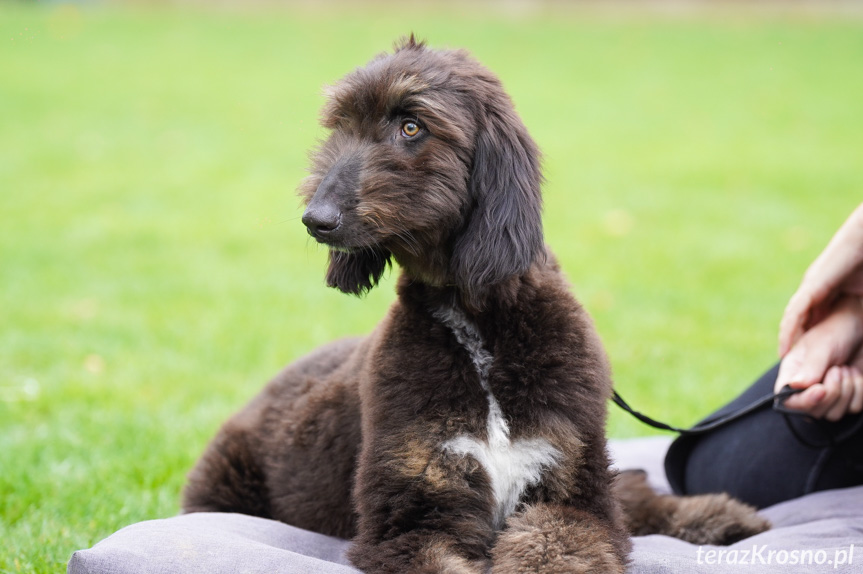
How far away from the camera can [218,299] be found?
25.5ft

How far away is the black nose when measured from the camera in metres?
2.76

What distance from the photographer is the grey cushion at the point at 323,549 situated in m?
2.91

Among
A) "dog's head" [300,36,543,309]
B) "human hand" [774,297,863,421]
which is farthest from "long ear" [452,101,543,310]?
"human hand" [774,297,863,421]

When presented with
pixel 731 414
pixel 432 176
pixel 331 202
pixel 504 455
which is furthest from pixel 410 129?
pixel 731 414

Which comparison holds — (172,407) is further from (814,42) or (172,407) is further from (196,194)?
(814,42)

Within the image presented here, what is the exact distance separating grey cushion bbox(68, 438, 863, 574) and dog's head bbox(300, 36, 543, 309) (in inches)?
41.0

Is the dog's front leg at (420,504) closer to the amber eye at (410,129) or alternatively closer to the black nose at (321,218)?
the black nose at (321,218)

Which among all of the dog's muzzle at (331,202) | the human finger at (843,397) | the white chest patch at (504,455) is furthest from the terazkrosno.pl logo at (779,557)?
the dog's muzzle at (331,202)

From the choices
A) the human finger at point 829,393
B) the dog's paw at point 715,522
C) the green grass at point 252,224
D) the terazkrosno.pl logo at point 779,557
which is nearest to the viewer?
the terazkrosno.pl logo at point 779,557

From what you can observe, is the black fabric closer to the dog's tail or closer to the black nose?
the dog's tail

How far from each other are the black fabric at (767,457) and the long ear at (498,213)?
178 cm

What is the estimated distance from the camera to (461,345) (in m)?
3.11

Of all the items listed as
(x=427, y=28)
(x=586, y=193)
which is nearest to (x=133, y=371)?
(x=586, y=193)

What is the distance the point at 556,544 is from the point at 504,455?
334 mm
